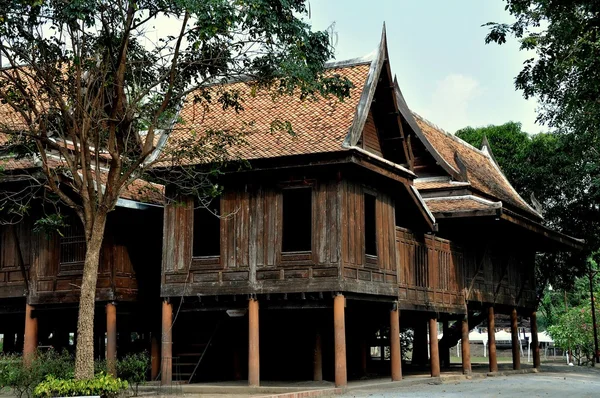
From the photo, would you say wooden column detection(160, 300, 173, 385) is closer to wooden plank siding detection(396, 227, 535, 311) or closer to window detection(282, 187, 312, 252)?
window detection(282, 187, 312, 252)

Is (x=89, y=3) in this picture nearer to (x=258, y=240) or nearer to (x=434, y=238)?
(x=258, y=240)

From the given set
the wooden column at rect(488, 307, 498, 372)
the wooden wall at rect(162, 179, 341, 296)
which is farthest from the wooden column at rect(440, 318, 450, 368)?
the wooden wall at rect(162, 179, 341, 296)

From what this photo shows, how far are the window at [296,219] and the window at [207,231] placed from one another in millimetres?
1610

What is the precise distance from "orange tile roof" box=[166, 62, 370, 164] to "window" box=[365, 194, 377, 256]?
2171mm

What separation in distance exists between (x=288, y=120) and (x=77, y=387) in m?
8.47

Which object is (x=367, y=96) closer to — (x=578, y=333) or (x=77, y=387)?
(x=77, y=387)

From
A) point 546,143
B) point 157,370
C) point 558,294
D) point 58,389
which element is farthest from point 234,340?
point 558,294

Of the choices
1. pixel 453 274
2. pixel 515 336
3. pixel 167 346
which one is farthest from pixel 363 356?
pixel 515 336

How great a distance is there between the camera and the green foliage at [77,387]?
13.7 meters

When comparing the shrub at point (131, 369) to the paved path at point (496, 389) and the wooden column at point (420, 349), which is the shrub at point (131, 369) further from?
the wooden column at point (420, 349)

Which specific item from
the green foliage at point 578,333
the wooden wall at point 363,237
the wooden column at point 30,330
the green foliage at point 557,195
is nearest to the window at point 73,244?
the wooden column at point 30,330

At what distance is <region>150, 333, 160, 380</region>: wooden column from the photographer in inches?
865

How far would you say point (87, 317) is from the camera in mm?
14219

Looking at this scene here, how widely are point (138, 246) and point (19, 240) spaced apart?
3.06 meters
